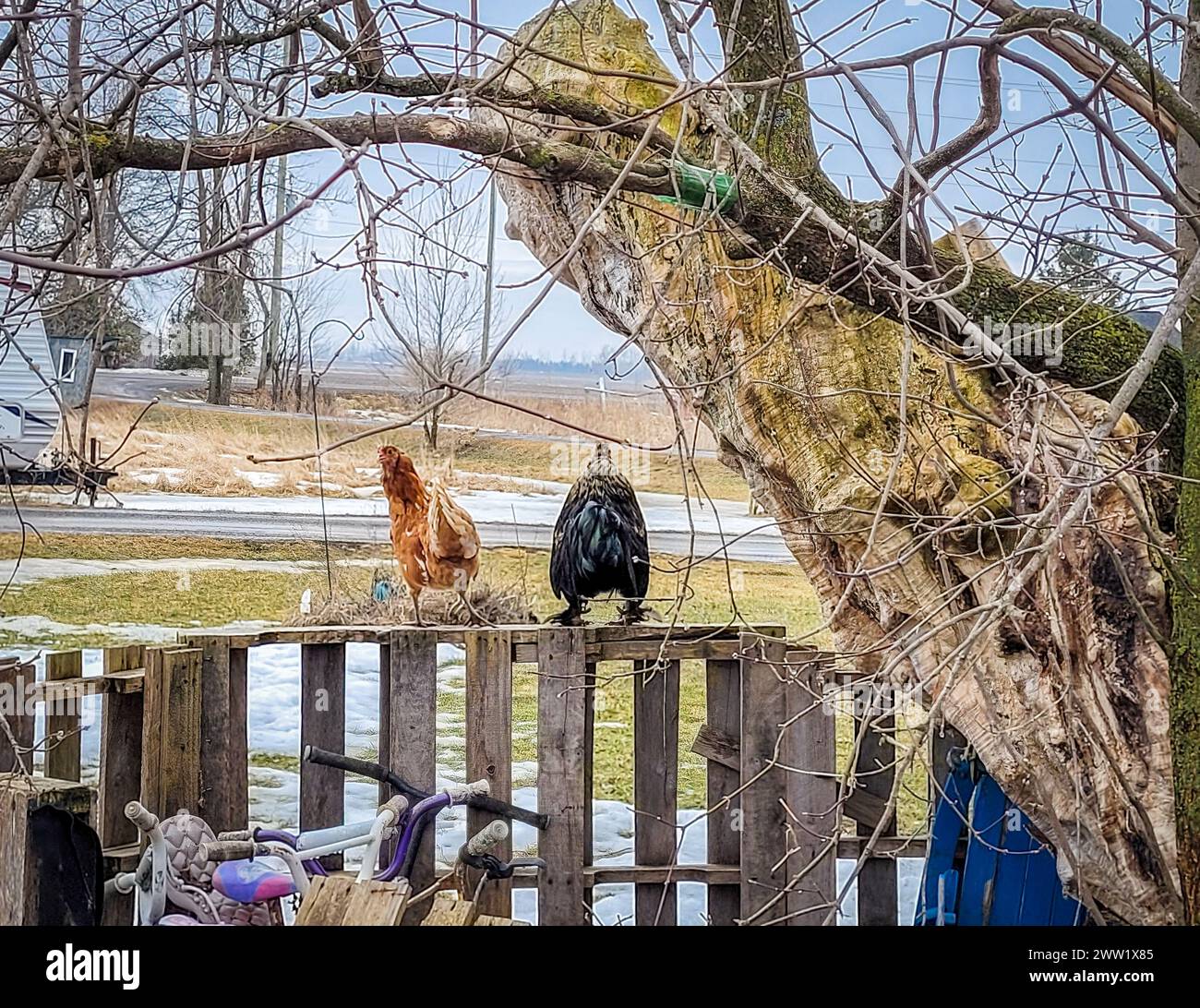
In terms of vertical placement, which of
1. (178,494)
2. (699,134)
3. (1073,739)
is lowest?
(1073,739)

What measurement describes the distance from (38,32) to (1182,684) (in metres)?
1.92

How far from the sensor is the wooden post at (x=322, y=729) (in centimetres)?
164

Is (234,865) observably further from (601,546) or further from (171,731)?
(601,546)

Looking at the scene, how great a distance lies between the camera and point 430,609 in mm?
1845

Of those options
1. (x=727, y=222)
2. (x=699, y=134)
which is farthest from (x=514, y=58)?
(x=699, y=134)

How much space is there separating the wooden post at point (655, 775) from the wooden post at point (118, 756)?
2.45ft

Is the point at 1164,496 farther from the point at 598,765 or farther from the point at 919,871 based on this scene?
the point at 598,765

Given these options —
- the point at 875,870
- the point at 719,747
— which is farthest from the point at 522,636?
the point at 875,870

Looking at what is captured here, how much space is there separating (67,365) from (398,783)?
115cm

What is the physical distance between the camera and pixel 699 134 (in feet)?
5.03

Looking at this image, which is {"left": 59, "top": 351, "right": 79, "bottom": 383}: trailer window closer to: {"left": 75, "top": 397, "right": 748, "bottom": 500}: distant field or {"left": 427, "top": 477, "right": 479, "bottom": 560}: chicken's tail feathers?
{"left": 75, "top": 397, "right": 748, "bottom": 500}: distant field

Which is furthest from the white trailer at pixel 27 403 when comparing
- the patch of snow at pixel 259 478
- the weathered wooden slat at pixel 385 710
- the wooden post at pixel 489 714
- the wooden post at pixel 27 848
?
the wooden post at pixel 27 848

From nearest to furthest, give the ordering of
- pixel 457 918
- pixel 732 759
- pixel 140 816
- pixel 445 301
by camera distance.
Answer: pixel 457 918 → pixel 140 816 → pixel 732 759 → pixel 445 301

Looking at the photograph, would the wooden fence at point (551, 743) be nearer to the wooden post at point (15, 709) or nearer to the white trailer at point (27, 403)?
the wooden post at point (15, 709)
